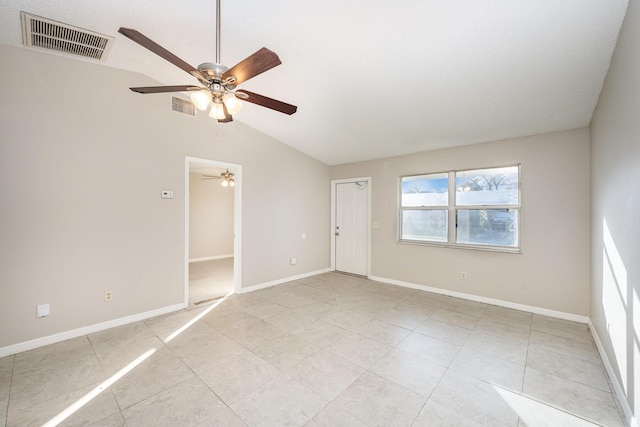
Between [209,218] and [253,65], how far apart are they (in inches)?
269

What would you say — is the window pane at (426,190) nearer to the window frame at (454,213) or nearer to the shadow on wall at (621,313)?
the window frame at (454,213)

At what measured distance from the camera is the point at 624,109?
191 centimetres

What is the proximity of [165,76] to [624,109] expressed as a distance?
4.75 metres

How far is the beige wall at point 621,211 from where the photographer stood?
1674 millimetres

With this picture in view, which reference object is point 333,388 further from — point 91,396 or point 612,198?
point 612,198

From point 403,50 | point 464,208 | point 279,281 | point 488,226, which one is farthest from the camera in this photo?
point 279,281

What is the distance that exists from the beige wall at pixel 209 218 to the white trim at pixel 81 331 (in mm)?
4042

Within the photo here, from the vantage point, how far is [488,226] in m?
4.07

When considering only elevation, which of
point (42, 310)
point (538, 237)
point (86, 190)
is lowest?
point (42, 310)

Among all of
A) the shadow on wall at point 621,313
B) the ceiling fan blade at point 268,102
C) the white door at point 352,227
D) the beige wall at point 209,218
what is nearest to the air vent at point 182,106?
the ceiling fan blade at point 268,102

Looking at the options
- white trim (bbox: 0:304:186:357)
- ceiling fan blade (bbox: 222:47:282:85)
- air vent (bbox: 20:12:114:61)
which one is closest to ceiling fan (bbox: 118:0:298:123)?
ceiling fan blade (bbox: 222:47:282:85)

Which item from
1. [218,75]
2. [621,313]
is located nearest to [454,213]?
[621,313]

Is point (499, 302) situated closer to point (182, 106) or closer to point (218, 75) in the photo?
point (218, 75)

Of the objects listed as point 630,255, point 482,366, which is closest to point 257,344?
point 482,366
